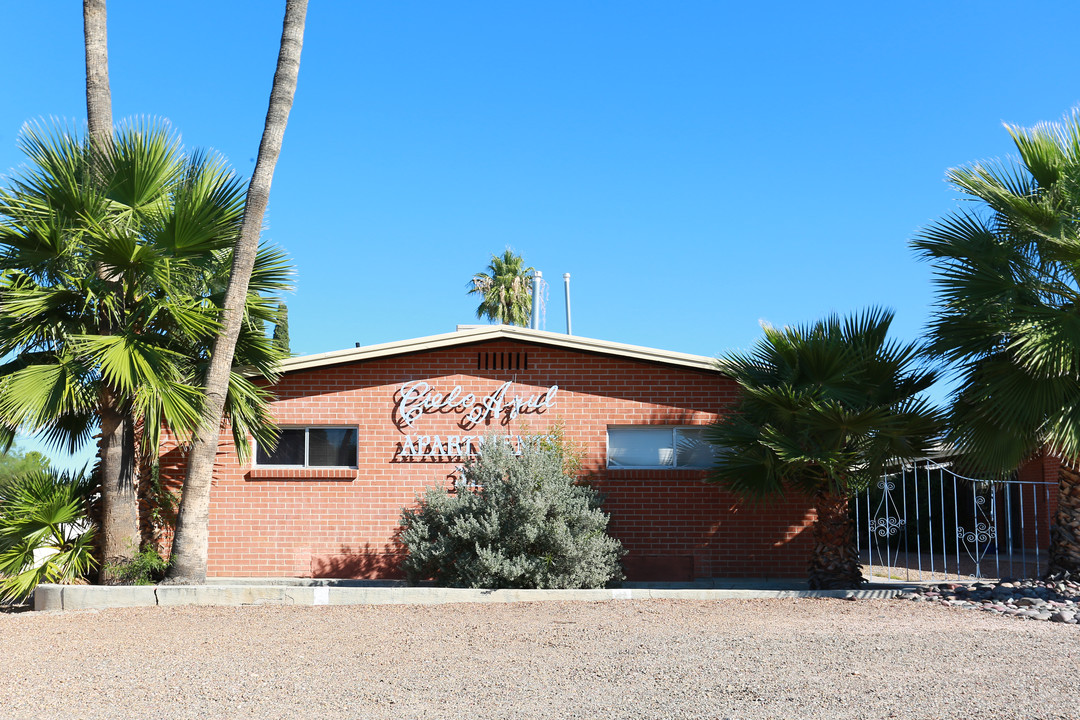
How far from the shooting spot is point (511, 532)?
428 inches

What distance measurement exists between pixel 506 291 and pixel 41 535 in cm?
3529

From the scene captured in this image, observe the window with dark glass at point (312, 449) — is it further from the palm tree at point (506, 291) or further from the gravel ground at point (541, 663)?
the palm tree at point (506, 291)

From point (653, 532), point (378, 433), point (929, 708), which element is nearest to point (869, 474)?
point (653, 532)

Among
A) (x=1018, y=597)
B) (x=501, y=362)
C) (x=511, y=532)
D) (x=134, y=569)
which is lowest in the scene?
(x=1018, y=597)

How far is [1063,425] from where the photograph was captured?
990 cm

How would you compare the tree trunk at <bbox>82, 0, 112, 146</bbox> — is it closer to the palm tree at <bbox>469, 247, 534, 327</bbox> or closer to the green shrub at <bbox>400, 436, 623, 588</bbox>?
the green shrub at <bbox>400, 436, 623, 588</bbox>

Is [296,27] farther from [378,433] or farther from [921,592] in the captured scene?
[921,592]

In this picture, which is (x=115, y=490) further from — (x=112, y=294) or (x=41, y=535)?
(x=112, y=294)

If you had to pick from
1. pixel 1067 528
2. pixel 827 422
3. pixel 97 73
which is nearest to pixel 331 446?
pixel 97 73

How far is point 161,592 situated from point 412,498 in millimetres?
3719

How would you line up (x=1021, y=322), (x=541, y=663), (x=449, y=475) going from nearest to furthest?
(x=541, y=663), (x=1021, y=322), (x=449, y=475)

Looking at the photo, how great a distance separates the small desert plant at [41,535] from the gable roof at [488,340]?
3.28 metres

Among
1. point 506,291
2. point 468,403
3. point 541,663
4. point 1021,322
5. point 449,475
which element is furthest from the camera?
point 506,291

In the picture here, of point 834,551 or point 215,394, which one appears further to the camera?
point 834,551
